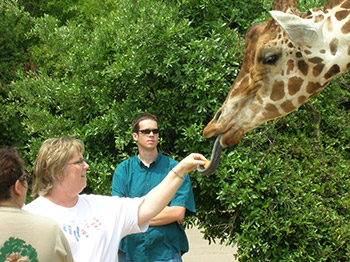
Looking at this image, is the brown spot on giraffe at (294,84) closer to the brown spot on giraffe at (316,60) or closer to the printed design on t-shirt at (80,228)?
the brown spot on giraffe at (316,60)

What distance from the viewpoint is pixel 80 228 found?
10.1 ft

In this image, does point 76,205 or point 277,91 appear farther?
point 277,91

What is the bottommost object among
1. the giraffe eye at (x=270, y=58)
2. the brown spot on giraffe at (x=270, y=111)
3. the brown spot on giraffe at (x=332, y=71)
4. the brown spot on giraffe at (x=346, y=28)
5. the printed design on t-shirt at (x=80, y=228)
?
the printed design on t-shirt at (x=80, y=228)

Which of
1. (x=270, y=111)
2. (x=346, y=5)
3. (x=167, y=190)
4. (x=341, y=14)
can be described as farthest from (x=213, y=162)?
(x=346, y=5)

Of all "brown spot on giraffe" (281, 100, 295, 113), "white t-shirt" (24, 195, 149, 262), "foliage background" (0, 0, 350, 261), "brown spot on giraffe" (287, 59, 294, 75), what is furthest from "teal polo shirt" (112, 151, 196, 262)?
"brown spot on giraffe" (287, 59, 294, 75)

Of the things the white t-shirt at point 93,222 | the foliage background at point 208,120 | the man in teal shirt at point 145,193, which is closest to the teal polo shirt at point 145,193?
the man in teal shirt at point 145,193

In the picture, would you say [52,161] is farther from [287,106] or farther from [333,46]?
[333,46]

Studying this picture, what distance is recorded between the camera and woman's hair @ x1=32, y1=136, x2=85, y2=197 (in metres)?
3.10

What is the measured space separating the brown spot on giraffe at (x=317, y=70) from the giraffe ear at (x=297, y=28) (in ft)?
0.56

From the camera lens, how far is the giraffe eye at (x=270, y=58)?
145 inches

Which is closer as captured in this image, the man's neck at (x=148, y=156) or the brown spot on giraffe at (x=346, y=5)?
the brown spot on giraffe at (x=346, y=5)

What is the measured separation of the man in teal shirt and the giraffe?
2.30ft

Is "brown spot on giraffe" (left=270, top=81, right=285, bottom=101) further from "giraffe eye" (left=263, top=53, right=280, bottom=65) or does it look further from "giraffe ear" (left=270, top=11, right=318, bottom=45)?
"giraffe ear" (left=270, top=11, right=318, bottom=45)

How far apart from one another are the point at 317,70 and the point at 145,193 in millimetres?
1671
